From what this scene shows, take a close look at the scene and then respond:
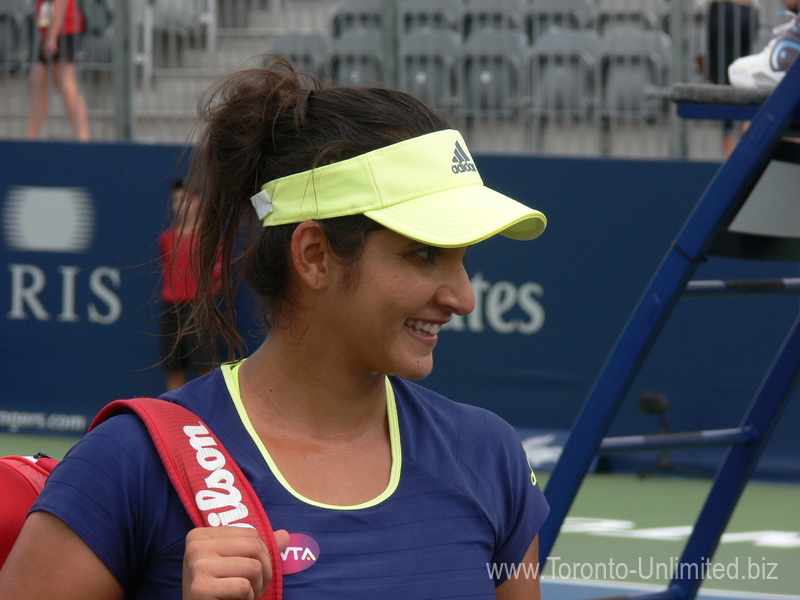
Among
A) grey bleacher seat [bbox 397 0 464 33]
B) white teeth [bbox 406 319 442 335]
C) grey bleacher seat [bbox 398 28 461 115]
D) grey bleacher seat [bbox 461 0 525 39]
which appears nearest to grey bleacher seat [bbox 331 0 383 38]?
grey bleacher seat [bbox 397 0 464 33]

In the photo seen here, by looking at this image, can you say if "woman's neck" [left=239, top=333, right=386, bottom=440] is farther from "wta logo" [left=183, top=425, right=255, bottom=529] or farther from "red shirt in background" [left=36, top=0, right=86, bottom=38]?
"red shirt in background" [left=36, top=0, right=86, bottom=38]

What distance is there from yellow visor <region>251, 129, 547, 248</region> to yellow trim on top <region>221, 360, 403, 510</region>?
9.2 inches

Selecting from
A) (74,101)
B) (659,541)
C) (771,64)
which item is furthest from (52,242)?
(771,64)

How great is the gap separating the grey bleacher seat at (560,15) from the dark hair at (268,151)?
517cm

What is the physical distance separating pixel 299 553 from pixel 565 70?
5.52 meters

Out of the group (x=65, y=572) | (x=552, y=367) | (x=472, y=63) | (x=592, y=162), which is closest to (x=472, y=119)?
(x=472, y=63)

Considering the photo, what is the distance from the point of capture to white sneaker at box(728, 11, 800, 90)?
259cm

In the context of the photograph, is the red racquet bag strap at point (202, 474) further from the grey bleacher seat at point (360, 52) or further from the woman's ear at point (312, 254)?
the grey bleacher seat at point (360, 52)

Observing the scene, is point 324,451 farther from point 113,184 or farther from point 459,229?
point 113,184

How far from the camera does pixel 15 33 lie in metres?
7.23

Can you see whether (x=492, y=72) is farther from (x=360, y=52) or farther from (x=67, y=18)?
(x=67, y=18)

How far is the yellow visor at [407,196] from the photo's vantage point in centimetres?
142

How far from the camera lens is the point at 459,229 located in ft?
4.67

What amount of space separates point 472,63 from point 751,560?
3452 millimetres
